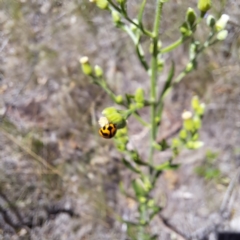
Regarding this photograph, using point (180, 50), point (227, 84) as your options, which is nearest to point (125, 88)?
point (180, 50)

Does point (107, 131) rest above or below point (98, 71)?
below

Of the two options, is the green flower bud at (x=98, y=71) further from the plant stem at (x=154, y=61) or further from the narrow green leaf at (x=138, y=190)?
the narrow green leaf at (x=138, y=190)

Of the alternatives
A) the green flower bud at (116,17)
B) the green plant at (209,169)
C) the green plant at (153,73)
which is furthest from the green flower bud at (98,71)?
the green plant at (209,169)

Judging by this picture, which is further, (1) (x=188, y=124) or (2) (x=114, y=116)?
(1) (x=188, y=124)

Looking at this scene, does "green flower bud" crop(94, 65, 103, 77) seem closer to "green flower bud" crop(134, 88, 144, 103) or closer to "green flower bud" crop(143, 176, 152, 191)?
"green flower bud" crop(134, 88, 144, 103)

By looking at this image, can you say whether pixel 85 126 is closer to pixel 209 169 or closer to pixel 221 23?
pixel 209 169

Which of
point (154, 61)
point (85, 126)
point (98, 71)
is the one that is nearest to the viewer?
point (154, 61)

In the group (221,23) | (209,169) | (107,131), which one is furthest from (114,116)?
(209,169)
